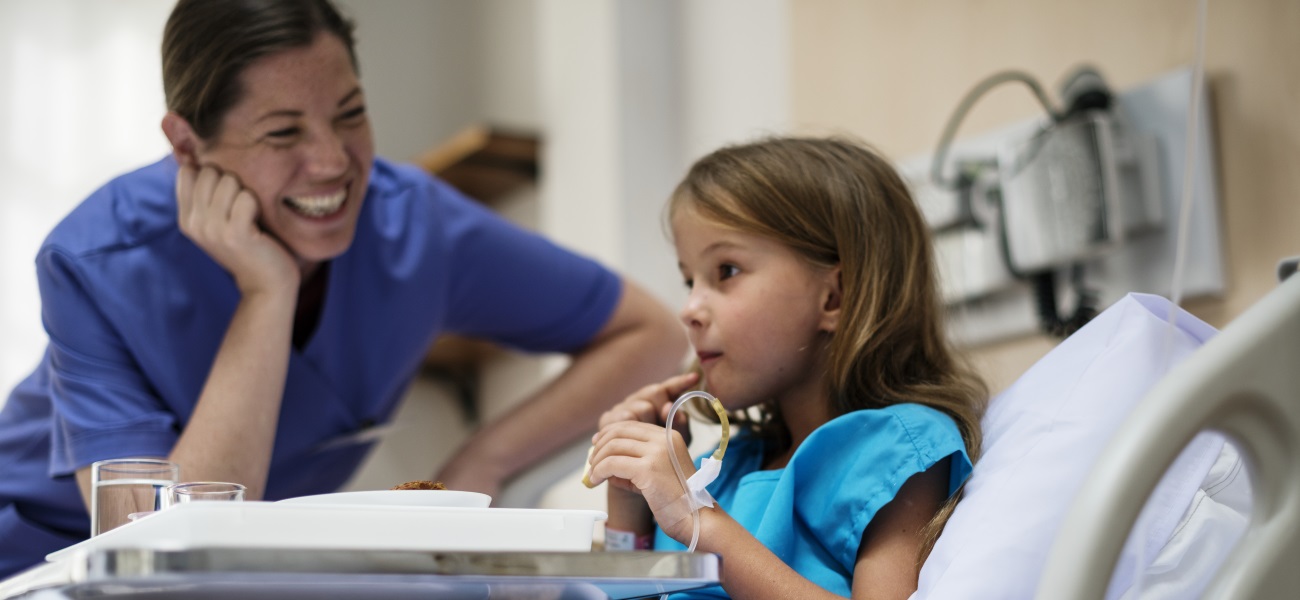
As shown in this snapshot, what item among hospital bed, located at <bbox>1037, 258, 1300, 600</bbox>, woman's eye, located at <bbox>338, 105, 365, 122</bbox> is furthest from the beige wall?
woman's eye, located at <bbox>338, 105, 365, 122</bbox>

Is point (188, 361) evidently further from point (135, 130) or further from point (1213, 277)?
point (135, 130)

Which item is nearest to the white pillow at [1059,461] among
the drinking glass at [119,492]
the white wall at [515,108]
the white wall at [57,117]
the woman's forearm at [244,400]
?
the drinking glass at [119,492]

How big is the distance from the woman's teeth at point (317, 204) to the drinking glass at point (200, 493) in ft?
2.04

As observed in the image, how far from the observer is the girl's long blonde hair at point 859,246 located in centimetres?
122

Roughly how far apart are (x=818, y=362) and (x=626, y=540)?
0.26 m

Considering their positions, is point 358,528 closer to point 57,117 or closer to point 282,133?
point 282,133

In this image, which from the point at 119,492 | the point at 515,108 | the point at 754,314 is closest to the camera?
the point at 119,492

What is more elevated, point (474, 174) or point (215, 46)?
point (215, 46)

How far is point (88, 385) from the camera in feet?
4.51

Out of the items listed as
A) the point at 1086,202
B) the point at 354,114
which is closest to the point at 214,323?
the point at 354,114

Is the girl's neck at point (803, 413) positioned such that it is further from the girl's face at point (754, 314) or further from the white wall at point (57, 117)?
the white wall at point (57, 117)


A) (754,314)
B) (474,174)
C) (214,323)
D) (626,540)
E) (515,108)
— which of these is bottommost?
(474,174)

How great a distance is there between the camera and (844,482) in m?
1.07

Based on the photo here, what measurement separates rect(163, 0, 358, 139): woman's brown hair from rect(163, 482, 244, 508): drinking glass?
62cm
